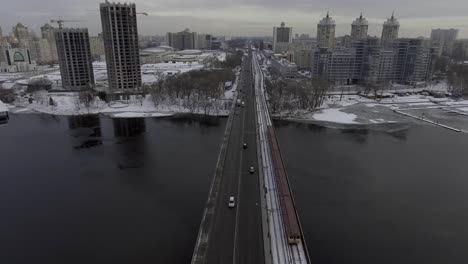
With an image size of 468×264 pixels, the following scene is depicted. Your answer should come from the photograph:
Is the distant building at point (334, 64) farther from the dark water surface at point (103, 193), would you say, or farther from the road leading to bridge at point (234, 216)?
the road leading to bridge at point (234, 216)

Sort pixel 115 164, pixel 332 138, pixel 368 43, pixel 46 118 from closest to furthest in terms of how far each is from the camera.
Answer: pixel 115 164
pixel 332 138
pixel 46 118
pixel 368 43

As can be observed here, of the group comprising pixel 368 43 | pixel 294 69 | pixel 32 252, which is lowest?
pixel 32 252

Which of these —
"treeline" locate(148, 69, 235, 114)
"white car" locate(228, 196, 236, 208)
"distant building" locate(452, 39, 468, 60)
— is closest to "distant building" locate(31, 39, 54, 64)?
"treeline" locate(148, 69, 235, 114)

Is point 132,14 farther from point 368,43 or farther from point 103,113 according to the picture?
point 368,43

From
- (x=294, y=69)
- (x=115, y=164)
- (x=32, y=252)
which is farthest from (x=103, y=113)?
(x=294, y=69)

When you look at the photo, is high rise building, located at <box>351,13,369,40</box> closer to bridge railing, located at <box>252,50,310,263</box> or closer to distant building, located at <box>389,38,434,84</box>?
distant building, located at <box>389,38,434,84</box>

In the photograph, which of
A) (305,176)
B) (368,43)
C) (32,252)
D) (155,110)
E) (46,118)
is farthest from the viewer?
(368,43)
